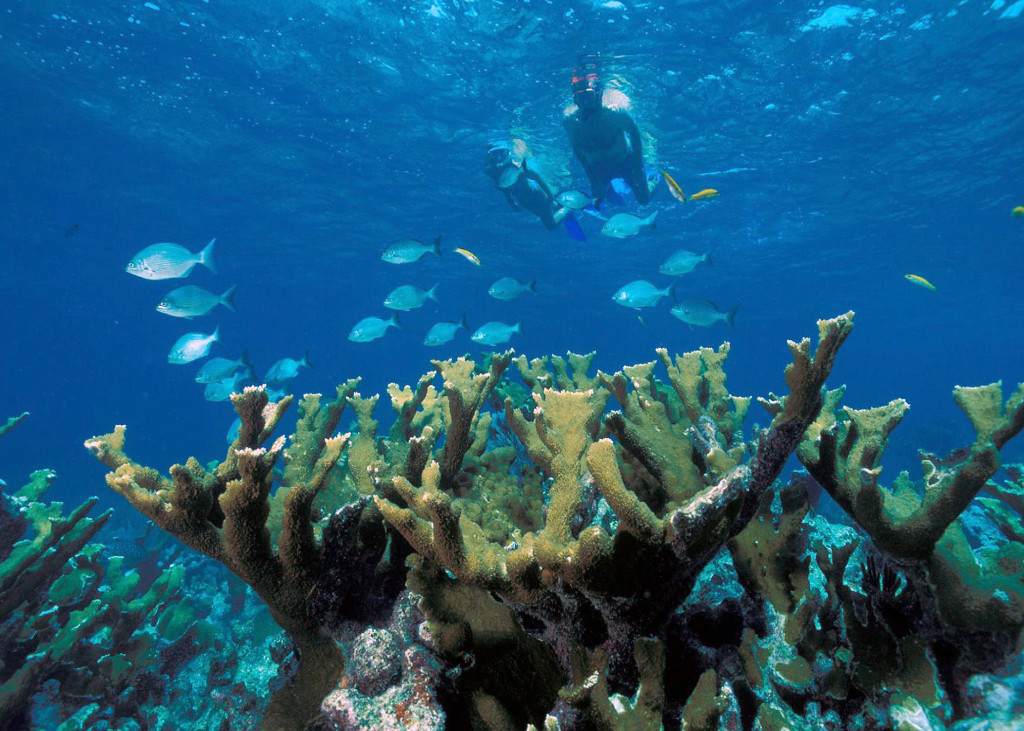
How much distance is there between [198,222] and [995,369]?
15217 cm

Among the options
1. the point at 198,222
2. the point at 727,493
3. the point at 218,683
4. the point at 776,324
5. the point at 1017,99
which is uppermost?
the point at 1017,99

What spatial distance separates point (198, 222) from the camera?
2981 cm

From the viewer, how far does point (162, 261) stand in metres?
7.82

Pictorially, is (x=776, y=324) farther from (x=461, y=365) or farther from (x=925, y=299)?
(x=461, y=365)

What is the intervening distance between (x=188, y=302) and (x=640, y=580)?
912 cm

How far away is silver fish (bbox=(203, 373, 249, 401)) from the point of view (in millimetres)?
9586

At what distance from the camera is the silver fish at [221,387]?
31.4 feet

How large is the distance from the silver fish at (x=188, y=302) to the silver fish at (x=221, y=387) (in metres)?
1.89

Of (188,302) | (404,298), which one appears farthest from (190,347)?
(404,298)

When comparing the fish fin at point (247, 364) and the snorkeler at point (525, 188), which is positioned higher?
the snorkeler at point (525, 188)

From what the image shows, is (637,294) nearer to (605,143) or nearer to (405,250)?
(405,250)

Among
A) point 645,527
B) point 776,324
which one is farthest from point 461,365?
point 776,324

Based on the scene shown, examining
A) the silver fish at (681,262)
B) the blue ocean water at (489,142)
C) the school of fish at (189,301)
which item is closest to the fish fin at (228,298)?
the school of fish at (189,301)

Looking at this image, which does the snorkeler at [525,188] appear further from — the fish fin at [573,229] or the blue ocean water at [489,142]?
the blue ocean water at [489,142]
